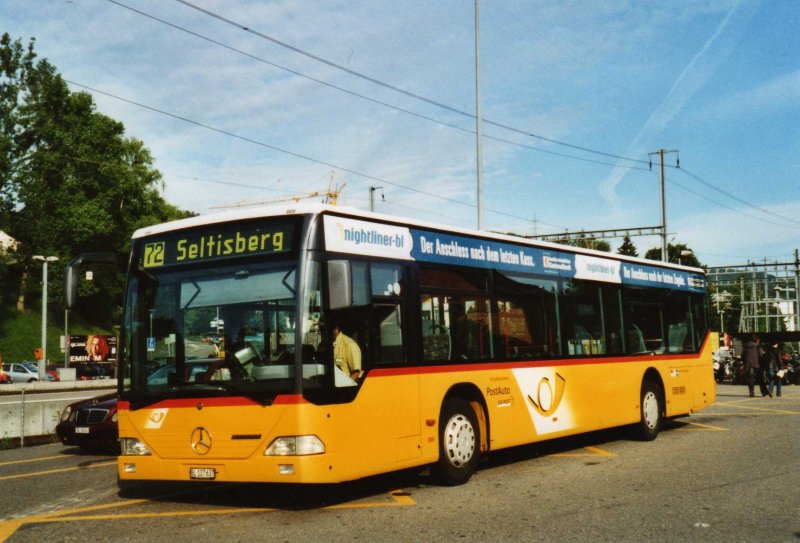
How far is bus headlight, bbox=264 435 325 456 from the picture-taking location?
7855mm

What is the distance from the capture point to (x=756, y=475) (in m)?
9.97

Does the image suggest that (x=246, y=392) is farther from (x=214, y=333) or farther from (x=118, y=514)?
(x=118, y=514)

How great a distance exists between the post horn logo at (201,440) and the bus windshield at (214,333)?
0.38 meters

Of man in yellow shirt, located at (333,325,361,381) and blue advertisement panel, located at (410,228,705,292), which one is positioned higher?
blue advertisement panel, located at (410,228,705,292)

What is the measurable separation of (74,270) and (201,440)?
2244 mm

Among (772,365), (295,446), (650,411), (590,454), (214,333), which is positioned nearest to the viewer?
(295,446)

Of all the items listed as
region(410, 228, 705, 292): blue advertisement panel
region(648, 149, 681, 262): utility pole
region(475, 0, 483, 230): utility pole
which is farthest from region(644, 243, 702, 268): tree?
region(410, 228, 705, 292): blue advertisement panel

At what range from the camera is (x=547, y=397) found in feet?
38.6

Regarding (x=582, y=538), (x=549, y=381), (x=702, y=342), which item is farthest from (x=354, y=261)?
(x=702, y=342)

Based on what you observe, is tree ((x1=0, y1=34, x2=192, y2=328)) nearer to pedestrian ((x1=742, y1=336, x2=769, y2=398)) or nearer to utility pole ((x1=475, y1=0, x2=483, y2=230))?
utility pole ((x1=475, y1=0, x2=483, y2=230))

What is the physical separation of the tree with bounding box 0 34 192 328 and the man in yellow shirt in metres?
53.6

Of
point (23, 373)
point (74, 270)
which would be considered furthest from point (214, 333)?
point (23, 373)

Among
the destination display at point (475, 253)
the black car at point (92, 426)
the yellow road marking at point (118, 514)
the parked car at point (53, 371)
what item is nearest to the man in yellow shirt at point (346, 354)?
the destination display at point (475, 253)

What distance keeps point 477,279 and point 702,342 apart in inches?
316
